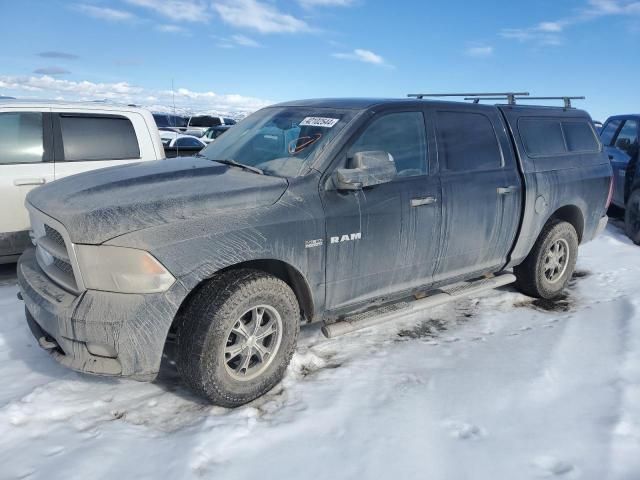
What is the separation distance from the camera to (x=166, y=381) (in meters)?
3.34

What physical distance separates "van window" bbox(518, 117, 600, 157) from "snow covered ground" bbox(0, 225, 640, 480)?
1.69 metres

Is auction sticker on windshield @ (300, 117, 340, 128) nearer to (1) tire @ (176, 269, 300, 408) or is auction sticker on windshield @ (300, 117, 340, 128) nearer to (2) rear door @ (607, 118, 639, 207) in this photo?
(1) tire @ (176, 269, 300, 408)

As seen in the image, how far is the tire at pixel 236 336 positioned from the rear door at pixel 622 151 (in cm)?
698

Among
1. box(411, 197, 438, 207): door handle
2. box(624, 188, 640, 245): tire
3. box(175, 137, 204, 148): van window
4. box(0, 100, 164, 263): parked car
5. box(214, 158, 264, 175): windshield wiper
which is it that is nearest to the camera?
box(214, 158, 264, 175): windshield wiper

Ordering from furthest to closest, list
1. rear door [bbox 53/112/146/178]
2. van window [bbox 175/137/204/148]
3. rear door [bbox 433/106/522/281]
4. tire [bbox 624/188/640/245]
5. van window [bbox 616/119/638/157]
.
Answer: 1. van window [bbox 175/137/204/148]
2. van window [bbox 616/119/638/157]
3. tire [bbox 624/188/640/245]
4. rear door [bbox 53/112/146/178]
5. rear door [bbox 433/106/522/281]

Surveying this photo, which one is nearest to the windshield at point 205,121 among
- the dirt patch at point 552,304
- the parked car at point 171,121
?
the parked car at point 171,121

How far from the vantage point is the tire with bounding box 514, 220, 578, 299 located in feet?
Answer: 16.0

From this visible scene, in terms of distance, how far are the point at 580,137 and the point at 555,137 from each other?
0.47 m

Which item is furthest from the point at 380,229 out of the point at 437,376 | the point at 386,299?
the point at 437,376

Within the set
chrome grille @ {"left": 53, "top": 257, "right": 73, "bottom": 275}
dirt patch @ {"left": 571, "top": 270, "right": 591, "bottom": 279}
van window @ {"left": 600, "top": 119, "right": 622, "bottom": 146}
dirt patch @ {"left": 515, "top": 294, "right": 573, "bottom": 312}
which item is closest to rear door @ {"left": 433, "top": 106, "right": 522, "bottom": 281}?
dirt patch @ {"left": 515, "top": 294, "right": 573, "bottom": 312}

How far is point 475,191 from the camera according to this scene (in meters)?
4.04

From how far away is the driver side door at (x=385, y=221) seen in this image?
3281mm

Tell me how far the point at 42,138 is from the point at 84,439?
368 cm

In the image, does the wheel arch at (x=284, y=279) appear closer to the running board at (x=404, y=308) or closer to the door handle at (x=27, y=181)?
the running board at (x=404, y=308)
